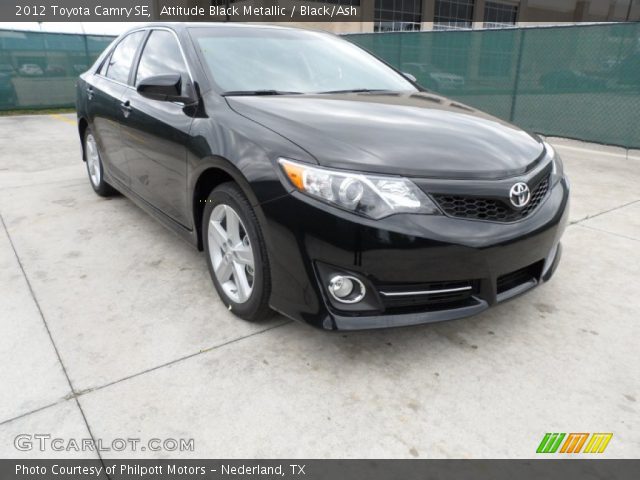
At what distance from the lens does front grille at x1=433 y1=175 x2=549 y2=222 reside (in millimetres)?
2107

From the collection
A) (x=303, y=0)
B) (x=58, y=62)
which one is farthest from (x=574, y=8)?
(x=58, y=62)

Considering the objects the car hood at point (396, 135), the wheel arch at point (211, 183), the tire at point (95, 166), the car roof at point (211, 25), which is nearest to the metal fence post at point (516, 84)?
the car roof at point (211, 25)

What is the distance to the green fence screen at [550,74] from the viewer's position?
754 centimetres

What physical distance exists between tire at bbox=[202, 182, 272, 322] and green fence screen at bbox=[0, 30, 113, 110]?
13.4 m

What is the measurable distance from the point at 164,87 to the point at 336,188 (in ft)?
4.54

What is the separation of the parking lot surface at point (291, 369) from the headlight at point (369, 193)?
1.99 ft

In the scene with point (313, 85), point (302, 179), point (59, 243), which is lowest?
point (59, 243)

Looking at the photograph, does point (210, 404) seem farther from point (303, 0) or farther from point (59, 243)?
point (303, 0)

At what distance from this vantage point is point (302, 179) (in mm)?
2135

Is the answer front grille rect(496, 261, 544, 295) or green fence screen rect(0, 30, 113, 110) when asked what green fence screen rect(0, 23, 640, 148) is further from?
green fence screen rect(0, 30, 113, 110)

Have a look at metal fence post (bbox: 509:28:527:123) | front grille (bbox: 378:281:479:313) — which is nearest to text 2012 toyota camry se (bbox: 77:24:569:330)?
front grille (bbox: 378:281:479:313)

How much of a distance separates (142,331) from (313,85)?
1759 millimetres

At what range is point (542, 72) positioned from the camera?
28.8 feet
